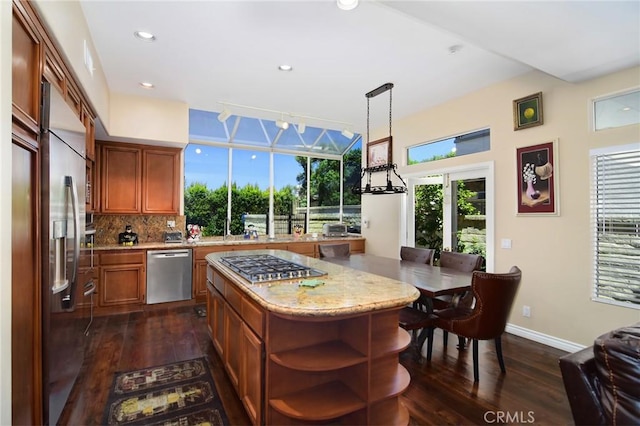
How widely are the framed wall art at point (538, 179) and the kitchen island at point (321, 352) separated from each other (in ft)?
8.00

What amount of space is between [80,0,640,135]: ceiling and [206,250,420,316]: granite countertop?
5.88ft

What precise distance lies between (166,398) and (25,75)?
221 cm

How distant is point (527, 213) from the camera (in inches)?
140

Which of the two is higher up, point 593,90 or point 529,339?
point 593,90

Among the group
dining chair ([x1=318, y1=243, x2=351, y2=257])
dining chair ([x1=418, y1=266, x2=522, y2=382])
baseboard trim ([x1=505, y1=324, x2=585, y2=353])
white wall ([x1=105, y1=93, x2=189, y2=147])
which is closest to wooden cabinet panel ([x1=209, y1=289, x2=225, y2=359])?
dining chair ([x1=318, y1=243, x2=351, y2=257])

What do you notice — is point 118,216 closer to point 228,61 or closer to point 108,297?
point 108,297

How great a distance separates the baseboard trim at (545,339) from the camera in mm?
3132

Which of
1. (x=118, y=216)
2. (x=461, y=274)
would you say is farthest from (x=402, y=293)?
(x=118, y=216)

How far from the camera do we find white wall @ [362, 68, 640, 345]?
3.00 metres

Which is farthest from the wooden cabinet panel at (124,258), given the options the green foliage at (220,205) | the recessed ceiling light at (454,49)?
the recessed ceiling light at (454,49)

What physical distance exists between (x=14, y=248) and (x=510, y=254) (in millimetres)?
4402

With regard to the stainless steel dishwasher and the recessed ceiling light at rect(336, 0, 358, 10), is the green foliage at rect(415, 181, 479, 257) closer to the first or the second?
the recessed ceiling light at rect(336, 0, 358, 10)

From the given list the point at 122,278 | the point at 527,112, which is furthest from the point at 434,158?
the point at 122,278

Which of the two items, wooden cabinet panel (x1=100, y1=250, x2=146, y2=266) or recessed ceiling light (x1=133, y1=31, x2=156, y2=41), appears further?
wooden cabinet panel (x1=100, y1=250, x2=146, y2=266)
